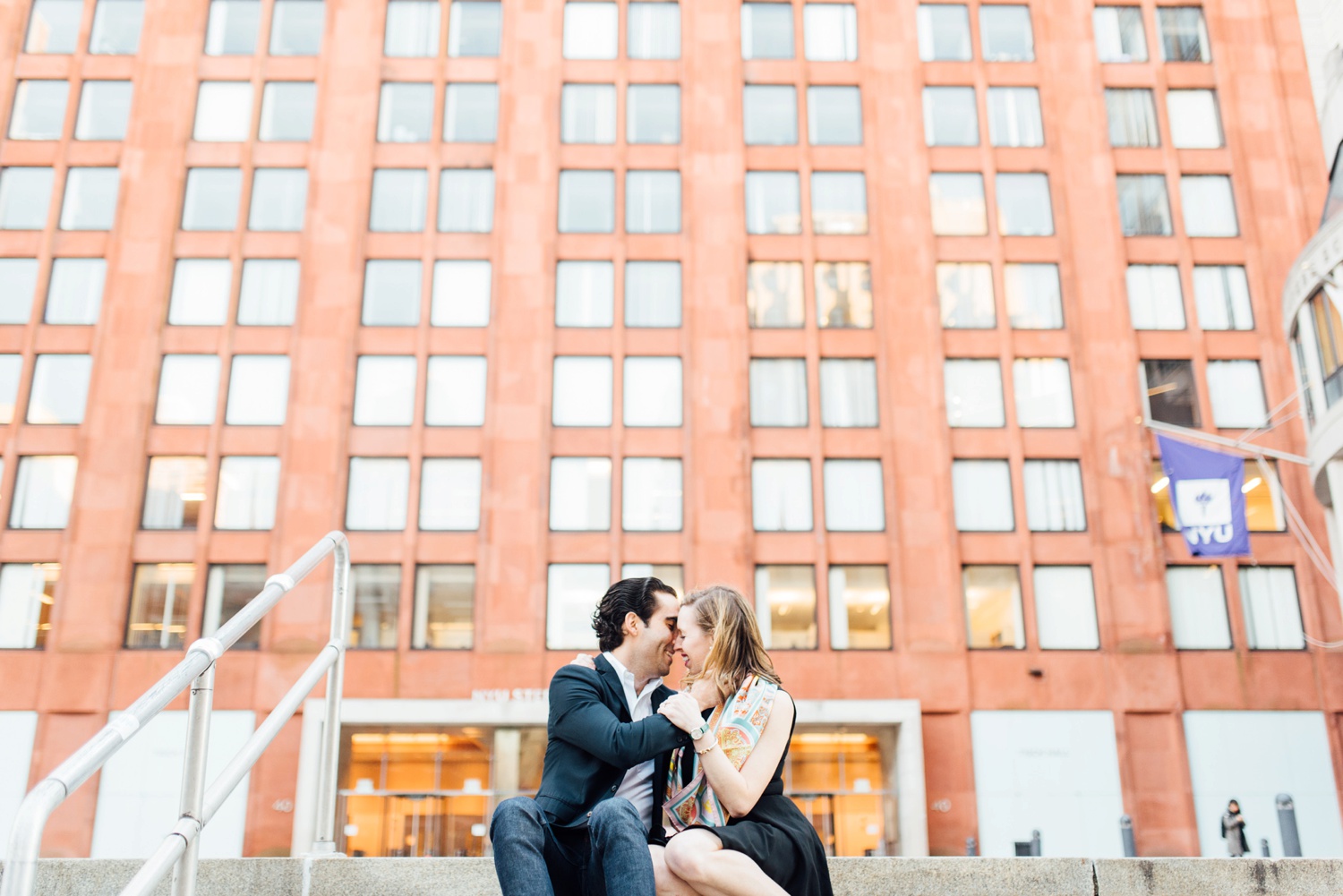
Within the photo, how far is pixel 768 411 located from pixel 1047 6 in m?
16.5

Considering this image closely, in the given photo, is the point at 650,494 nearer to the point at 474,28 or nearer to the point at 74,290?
the point at 474,28

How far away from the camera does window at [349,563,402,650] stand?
31000mm

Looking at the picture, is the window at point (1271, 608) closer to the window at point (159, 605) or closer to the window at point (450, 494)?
the window at point (159, 605)

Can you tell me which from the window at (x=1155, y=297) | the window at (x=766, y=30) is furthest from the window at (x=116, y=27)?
the window at (x=1155, y=297)

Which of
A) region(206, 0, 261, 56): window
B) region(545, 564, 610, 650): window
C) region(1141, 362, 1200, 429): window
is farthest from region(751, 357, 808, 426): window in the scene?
region(206, 0, 261, 56): window

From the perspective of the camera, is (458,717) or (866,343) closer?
(458,717)

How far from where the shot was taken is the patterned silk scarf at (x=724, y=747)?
4.71m

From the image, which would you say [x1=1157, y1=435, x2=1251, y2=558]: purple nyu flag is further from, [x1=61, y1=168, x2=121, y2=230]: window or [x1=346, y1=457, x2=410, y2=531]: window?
[x1=61, y1=168, x2=121, y2=230]: window

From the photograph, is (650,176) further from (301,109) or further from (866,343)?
(301,109)

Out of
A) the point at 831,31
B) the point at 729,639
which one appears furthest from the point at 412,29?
the point at 729,639

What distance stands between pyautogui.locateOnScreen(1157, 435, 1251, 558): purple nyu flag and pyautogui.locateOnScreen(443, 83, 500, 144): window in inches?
868

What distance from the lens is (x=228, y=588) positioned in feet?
103

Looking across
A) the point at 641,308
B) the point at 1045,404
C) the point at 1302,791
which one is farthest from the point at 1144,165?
the point at 1302,791

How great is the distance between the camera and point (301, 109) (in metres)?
35.2
